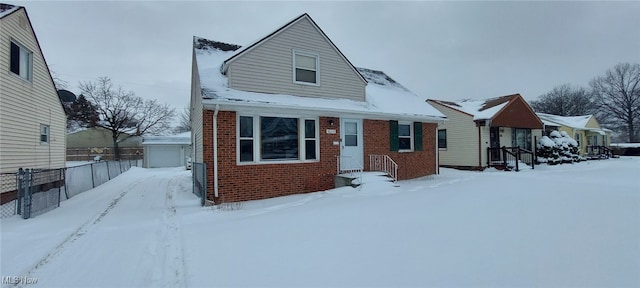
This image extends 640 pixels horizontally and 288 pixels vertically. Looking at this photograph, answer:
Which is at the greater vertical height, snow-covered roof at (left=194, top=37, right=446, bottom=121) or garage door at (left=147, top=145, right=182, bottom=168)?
snow-covered roof at (left=194, top=37, right=446, bottom=121)

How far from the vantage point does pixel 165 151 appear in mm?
29188

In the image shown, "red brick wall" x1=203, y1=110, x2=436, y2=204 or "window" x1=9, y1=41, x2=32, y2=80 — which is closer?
"red brick wall" x1=203, y1=110, x2=436, y2=204

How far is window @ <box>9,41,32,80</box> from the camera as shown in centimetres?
917

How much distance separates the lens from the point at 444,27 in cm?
1822

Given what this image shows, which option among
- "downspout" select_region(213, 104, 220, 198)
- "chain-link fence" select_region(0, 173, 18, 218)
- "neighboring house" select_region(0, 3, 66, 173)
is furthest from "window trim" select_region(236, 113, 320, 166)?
"neighboring house" select_region(0, 3, 66, 173)

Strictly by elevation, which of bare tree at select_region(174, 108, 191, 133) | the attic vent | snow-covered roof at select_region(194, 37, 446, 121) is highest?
bare tree at select_region(174, 108, 191, 133)

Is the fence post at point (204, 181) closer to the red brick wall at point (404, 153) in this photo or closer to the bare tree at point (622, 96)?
the red brick wall at point (404, 153)

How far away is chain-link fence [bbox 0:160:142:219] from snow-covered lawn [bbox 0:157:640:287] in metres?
0.58

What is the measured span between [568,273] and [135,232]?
249 inches

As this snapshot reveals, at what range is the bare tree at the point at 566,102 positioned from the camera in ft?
168

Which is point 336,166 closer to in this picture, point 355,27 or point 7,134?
point 7,134

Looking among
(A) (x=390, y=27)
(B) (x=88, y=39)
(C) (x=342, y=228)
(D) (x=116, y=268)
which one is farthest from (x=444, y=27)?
(B) (x=88, y=39)

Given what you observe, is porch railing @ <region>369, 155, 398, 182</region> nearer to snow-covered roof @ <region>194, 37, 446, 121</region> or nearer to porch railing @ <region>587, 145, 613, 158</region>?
snow-covered roof @ <region>194, 37, 446, 121</region>

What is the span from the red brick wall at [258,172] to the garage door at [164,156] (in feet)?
77.3
